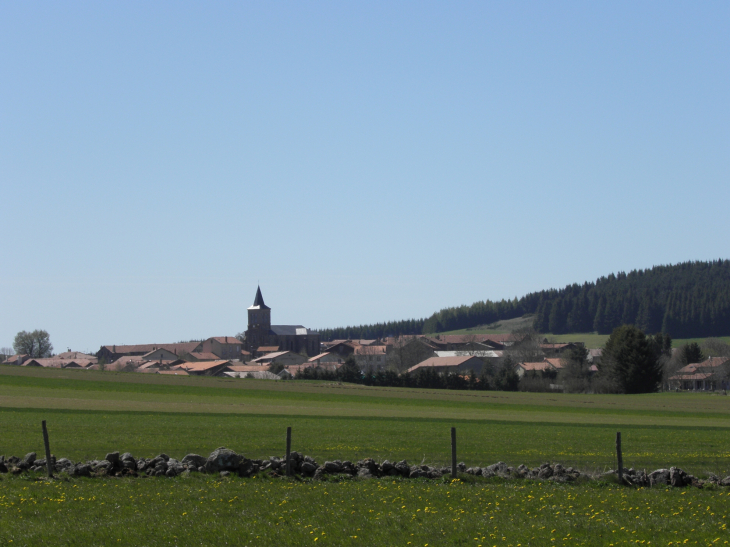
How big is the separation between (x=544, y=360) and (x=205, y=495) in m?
148

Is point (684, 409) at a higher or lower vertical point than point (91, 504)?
lower

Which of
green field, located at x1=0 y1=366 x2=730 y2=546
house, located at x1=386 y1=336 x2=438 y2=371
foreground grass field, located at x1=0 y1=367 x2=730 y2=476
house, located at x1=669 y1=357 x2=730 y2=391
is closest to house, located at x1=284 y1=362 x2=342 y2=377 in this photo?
house, located at x1=386 y1=336 x2=438 y2=371

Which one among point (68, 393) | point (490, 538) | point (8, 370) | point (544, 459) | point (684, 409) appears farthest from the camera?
point (8, 370)

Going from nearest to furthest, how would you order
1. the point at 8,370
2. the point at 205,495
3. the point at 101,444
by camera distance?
the point at 205,495, the point at 101,444, the point at 8,370

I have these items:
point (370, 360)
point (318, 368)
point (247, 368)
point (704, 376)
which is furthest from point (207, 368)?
point (704, 376)

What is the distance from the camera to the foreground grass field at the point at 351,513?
1178 cm

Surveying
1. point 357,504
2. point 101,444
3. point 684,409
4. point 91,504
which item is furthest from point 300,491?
point 684,409

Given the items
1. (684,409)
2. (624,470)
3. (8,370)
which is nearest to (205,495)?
(624,470)

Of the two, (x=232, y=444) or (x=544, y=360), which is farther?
(x=544, y=360)

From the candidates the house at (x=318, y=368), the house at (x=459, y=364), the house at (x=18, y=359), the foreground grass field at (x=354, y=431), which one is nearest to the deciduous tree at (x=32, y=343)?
the house at (x=18, y=359)

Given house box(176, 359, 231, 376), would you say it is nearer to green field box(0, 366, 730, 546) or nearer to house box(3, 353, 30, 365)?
house box(3, 353, 30, 365)

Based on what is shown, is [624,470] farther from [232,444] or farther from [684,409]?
[684,409]

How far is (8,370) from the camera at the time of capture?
311 ft

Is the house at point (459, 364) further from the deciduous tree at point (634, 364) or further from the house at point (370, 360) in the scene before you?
the house at point (370, 360)
